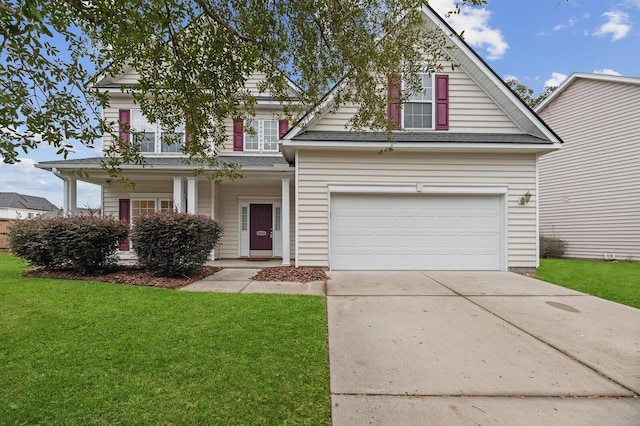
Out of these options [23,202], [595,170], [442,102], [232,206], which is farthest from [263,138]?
[23,202]

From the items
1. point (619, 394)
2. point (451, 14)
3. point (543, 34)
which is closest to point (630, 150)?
point (543, 34)

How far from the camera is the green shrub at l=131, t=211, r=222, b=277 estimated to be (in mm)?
7430

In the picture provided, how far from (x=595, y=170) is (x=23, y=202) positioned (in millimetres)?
60129

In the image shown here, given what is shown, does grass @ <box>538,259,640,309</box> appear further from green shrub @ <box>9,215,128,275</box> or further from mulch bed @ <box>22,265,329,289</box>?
green shrub @ <box>9,215,128,275</box>

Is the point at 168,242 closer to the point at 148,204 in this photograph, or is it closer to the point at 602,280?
the point at 148,204

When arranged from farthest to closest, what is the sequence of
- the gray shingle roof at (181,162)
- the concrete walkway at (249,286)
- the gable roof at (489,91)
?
the gray shingle roof at (181,162), the gable roof at (489,91), the concrete walkway at (249,286)

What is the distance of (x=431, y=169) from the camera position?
899 centimetres

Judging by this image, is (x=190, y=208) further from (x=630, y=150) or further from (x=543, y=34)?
(x=630, y=150)

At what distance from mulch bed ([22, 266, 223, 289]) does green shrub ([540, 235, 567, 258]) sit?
1394 centimetres

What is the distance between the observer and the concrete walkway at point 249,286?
6.48 meters

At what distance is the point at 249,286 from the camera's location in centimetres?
689

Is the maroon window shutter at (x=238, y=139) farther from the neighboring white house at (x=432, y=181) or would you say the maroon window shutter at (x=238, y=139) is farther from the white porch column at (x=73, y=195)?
the white porch column at (x=73, y=195)

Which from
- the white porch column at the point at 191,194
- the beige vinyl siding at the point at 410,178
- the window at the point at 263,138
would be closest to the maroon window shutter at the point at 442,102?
the beige vinyl siding at the point at 410,178

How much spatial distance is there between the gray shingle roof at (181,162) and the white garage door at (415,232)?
301cm
